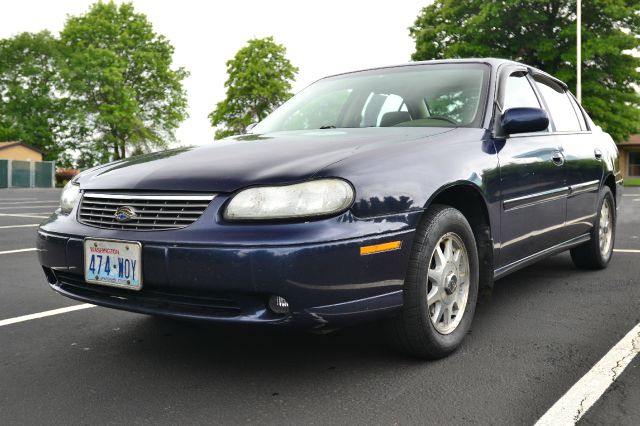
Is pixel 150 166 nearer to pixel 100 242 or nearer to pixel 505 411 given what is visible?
pixel 100 242

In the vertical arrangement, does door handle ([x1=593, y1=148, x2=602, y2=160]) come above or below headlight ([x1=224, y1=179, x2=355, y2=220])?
above

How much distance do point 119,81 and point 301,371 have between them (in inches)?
1597

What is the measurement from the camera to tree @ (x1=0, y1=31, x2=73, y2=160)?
4119cm

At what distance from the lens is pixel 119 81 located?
40406 mm

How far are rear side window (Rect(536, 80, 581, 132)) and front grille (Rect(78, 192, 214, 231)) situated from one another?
281 cm

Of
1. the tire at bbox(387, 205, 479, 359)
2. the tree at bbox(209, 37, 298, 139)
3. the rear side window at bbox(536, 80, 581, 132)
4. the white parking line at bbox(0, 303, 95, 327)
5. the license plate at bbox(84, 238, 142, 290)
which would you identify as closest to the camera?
the license plate at bbox(84, 238, 142, 290)

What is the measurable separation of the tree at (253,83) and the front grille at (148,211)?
134ft

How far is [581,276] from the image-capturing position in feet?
16.5

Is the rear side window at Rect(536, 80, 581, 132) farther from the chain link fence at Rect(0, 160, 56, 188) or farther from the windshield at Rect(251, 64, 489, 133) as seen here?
the chain link fence at Rect(0, 160, 56, 188)

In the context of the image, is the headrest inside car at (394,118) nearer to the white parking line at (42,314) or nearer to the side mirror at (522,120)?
the side mirror at (522,120)

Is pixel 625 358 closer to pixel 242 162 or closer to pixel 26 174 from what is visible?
pixel 242 162

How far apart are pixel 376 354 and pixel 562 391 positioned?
857mm

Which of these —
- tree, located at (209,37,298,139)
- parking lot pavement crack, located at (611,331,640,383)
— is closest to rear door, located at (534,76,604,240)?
parking lot pavement crack, located at (611,331,640,383)

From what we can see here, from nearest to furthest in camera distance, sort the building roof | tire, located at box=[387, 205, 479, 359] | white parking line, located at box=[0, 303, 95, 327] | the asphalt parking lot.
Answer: the asphalt parking lot < tire, located at box=[387, 205, 479, 359] < white parking line, located at box=[0, 303, 95, 327] < the building roof
